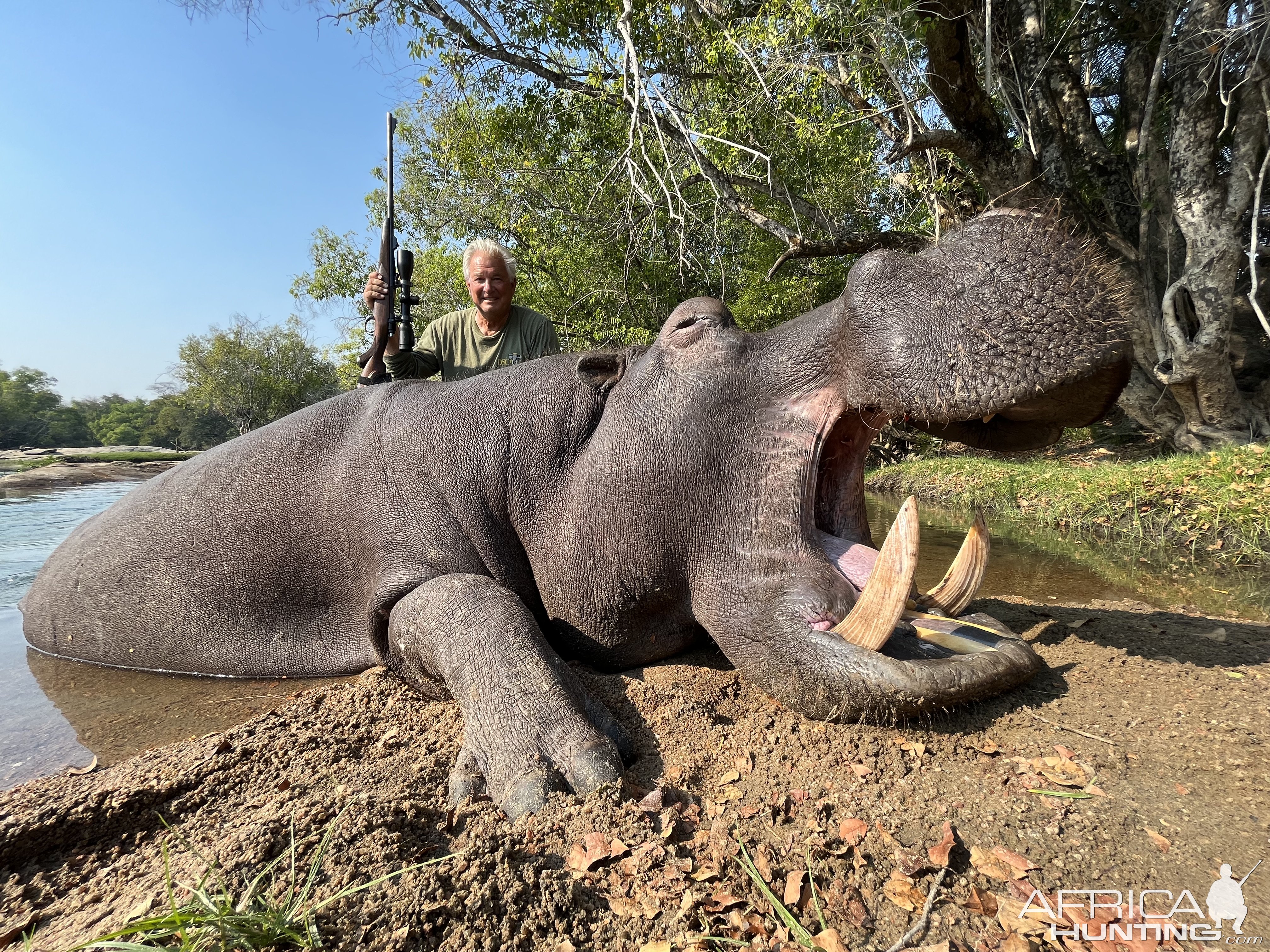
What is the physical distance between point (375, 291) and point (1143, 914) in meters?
5.36

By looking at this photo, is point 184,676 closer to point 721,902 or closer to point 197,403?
point 721,902

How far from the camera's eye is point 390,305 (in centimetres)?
495

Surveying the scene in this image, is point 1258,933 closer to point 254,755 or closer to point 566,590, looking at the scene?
point 566,590

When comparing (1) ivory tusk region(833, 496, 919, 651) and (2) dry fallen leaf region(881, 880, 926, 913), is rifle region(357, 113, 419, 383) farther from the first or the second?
(2) dry fallen leaf region(881, 880, 926, 913)

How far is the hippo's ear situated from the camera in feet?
Answer: 7.79

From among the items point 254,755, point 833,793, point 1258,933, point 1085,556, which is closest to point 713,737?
point 833,793

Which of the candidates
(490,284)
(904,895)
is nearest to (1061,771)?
(904,895)

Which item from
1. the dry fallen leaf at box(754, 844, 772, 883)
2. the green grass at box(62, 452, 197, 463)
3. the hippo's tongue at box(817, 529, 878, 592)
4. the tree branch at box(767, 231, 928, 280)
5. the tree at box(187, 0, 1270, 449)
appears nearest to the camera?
the dry fallen leaf at box(754, 844, 772, 883)

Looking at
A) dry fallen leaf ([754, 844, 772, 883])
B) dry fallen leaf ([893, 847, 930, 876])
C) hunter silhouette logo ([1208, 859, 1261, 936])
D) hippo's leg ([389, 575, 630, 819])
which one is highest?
hippo's leg ([389, 575, 630, 819])

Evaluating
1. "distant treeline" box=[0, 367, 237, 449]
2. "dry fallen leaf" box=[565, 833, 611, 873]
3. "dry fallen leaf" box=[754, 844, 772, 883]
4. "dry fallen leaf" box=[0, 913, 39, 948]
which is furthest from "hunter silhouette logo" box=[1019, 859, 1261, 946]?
"distant treeline" box=[0, 367, 237, 449]

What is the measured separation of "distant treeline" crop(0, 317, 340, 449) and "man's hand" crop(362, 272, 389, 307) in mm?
23659

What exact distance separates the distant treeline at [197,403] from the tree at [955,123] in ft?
69.3

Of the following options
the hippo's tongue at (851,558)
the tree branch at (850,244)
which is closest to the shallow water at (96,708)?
the hippo's tongue at (851,558)

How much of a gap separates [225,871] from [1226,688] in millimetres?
2745
